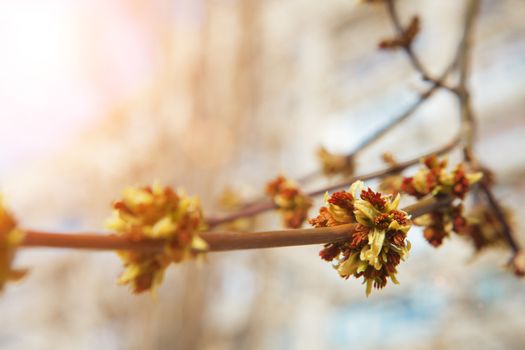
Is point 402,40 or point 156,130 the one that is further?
point 156,130

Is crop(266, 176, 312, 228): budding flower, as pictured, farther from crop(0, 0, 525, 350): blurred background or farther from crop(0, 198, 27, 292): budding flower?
crop(0, 0, 525, 350): blurred background

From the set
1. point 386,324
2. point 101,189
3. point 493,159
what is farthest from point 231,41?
point 386,324

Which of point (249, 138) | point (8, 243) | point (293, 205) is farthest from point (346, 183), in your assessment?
point (249, 138)

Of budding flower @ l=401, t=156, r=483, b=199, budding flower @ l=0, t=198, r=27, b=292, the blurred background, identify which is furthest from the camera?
the blurred background

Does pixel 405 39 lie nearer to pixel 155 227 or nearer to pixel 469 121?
pixel 469 121

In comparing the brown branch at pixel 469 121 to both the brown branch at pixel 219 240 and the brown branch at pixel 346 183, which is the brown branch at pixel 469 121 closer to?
the brown branch at pixel 346 183

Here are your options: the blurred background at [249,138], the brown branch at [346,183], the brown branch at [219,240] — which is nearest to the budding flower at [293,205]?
the brown branch at [346,183]

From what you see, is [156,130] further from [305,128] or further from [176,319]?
[176,319]

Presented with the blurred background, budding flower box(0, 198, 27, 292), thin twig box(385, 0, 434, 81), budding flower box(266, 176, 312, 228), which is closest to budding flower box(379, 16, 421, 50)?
thin twig box(385, 0, 434, 81)
